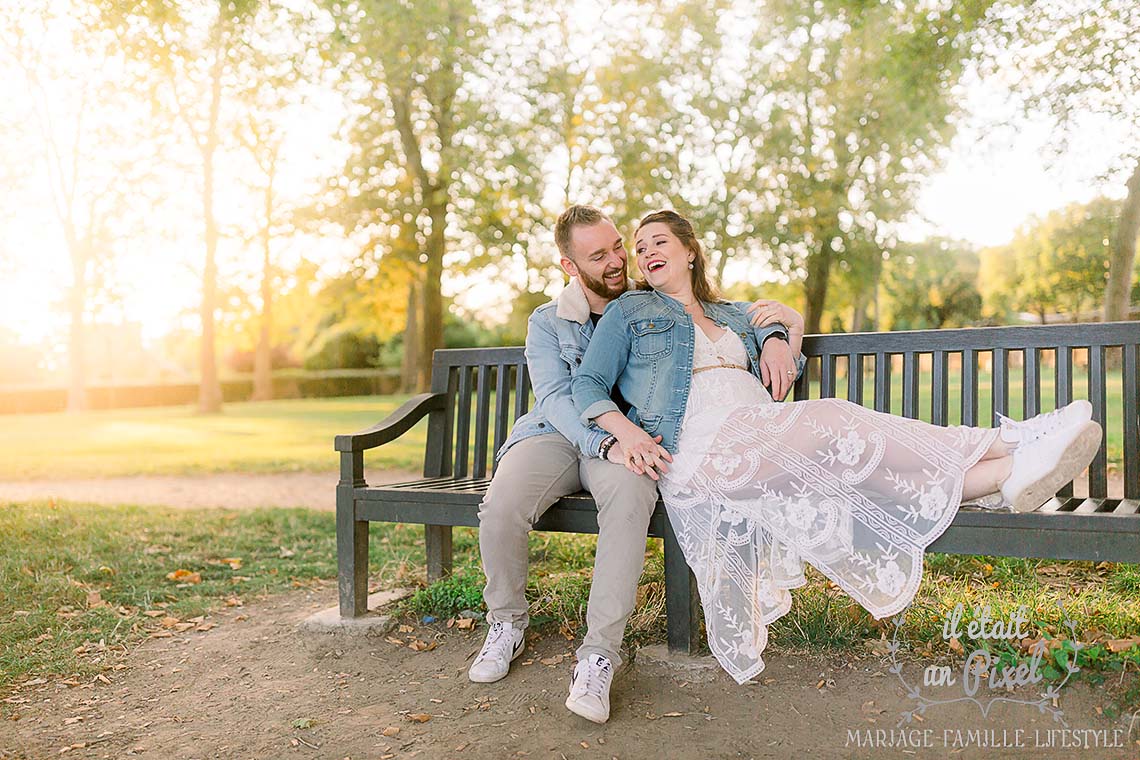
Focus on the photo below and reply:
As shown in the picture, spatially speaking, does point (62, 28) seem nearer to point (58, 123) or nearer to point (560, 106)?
point (58, 123)

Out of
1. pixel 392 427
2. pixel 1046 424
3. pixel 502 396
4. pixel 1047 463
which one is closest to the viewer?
pixel 1047 463

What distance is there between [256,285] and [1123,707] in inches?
839

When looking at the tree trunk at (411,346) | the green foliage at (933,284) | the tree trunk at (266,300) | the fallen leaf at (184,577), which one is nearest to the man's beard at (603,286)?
the fallen leaf at (184,577)

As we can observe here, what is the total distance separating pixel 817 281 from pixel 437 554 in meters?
15.3

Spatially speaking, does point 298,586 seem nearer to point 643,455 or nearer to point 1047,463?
point 643,455

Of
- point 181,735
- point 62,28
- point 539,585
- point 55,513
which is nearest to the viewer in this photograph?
point 181,735

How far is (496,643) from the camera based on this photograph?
3252mm

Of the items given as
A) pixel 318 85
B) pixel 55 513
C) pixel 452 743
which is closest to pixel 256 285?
pixel 318 85

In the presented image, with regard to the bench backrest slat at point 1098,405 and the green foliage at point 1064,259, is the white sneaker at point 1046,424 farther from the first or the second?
the green foliage at point 1064,259

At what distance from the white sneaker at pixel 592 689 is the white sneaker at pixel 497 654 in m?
0.38

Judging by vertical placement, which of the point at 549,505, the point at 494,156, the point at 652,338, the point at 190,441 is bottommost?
the point at 190,441

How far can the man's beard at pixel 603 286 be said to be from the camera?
11.8 ft

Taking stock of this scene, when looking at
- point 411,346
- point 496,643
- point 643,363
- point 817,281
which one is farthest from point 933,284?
point 496,643

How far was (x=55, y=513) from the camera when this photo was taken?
613 cm
